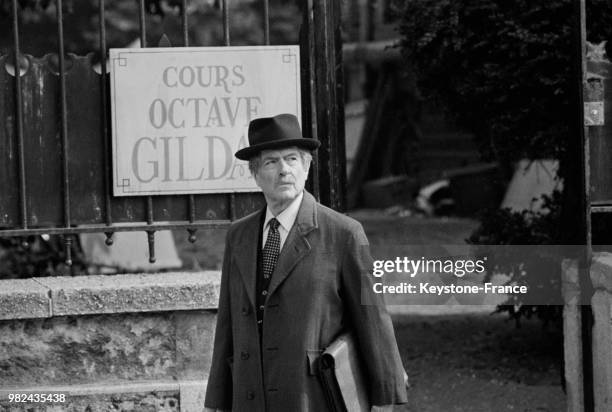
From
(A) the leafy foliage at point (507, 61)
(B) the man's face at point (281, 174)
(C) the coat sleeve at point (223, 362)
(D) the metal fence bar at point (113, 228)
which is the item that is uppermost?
(A) the leafy foliage at point (507, 61)

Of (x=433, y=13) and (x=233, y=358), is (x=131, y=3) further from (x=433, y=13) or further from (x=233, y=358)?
(x=233, y=358)

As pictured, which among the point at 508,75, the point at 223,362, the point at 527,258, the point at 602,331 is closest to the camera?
Result: the point at 223,362

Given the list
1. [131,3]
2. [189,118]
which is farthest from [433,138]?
[189,118]

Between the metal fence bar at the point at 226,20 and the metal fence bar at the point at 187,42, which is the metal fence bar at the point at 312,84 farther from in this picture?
the metal fence bar at the point at 187,42

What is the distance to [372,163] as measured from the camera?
60.1 ft

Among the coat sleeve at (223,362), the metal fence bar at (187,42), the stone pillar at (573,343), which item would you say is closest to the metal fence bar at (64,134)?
the metal fence bar at (187,42)

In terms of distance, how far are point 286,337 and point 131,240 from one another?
6.47 metres

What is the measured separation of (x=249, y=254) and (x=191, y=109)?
185cm

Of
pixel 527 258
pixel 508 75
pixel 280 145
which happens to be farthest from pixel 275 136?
pixel 527 258

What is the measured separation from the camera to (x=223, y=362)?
425 centimetres

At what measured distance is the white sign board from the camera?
5.79 meters

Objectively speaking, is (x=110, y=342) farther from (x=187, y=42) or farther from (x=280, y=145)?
(x=280, y=145)

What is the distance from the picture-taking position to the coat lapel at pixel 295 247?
403cm

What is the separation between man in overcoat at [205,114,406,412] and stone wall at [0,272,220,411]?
135 cm
